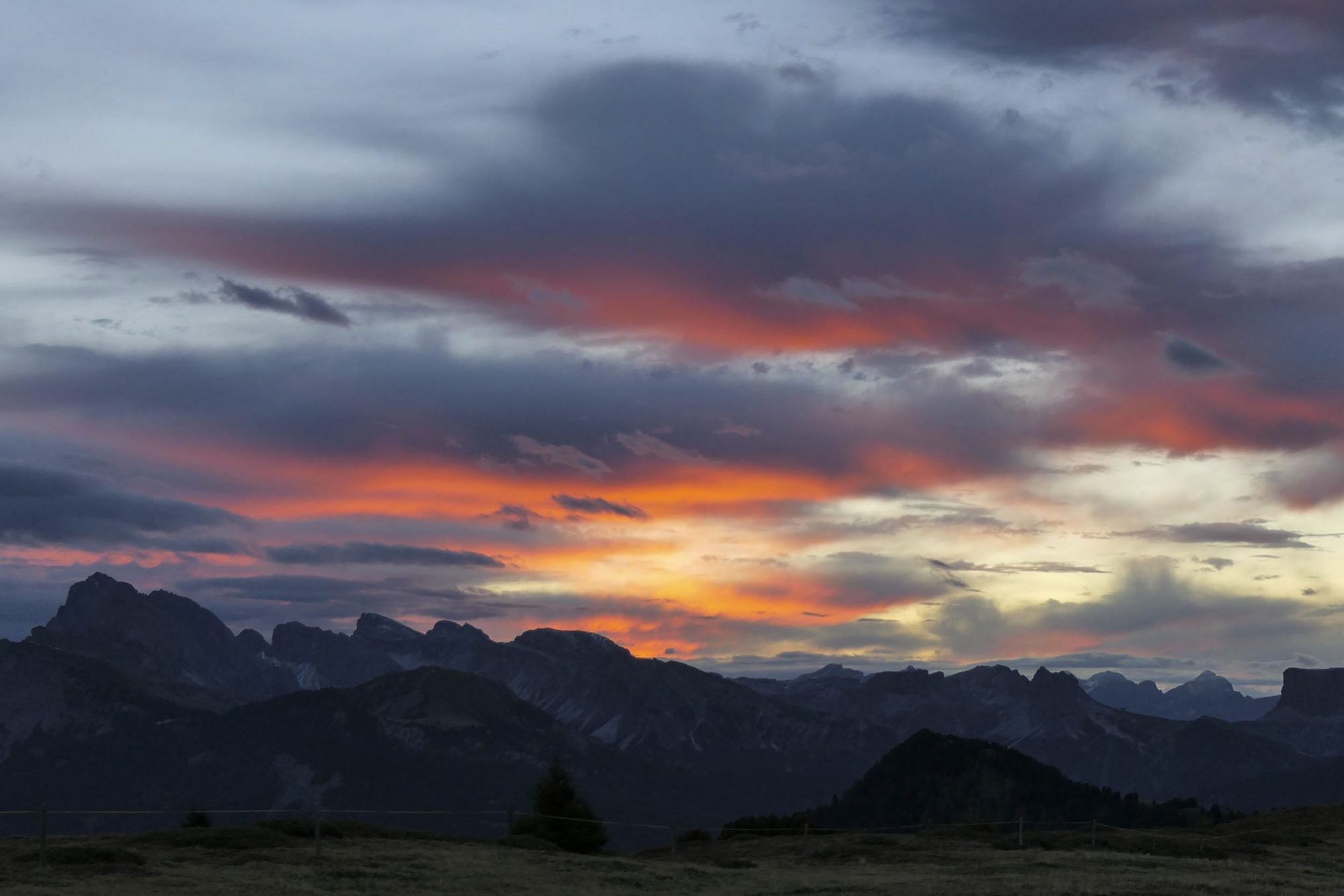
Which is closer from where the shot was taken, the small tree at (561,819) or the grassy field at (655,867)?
the grassy field at (655,867)

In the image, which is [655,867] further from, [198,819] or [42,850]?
[198,819]

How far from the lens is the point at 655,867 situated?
235ft

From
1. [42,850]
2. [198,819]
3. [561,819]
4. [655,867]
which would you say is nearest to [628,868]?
[655,867]

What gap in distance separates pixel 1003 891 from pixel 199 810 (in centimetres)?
5193

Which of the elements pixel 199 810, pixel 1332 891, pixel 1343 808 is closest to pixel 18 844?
pixel 199 810

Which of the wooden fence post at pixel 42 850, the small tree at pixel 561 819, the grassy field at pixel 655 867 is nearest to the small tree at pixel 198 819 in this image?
the grassy field at pixel 655 867

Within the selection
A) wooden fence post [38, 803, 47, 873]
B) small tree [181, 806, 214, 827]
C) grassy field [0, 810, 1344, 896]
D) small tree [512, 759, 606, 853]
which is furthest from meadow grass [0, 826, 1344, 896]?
small tree [512, 759, 606, 853]

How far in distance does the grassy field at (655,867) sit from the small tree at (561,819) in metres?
12.6

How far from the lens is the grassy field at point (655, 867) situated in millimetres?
57844

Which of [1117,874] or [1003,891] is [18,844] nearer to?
[1003,891]

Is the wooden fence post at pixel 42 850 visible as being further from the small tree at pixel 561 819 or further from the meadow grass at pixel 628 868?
the small tree at pixel 561 819

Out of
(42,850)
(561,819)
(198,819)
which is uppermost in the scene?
(561,819)

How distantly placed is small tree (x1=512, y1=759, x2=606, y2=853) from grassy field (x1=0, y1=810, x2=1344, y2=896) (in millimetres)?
12623

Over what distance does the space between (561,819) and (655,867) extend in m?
21.9
